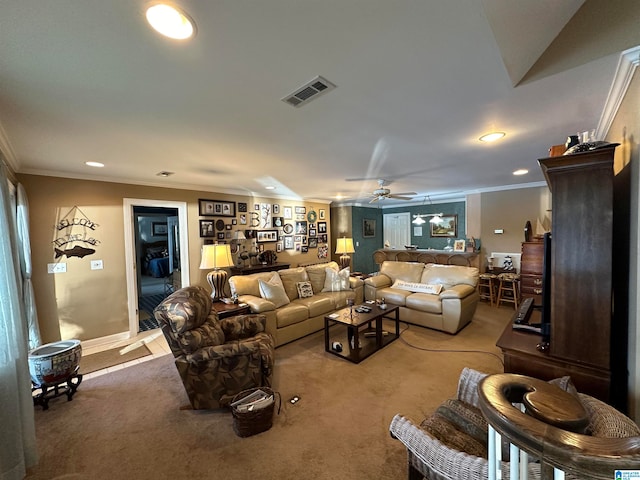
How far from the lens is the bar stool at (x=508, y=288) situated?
16.6ft

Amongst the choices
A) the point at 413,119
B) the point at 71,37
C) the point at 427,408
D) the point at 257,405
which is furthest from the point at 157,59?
the point at 427,408

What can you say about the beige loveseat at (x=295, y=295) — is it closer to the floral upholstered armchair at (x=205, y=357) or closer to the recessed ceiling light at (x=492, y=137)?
the floral upholstered armchair at (x=205, y=357)

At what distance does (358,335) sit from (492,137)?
2.70 meters

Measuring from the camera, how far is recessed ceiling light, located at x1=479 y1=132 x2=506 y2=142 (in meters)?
2.45

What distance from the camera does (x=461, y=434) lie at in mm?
1421

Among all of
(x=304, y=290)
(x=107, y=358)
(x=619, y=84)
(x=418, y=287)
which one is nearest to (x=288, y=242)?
(x=304, y=290)

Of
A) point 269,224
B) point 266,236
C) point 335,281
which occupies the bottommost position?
point 335,281

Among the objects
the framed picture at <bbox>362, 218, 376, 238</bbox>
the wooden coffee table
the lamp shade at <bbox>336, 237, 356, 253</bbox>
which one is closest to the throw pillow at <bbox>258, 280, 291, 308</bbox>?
the wooden coffee table

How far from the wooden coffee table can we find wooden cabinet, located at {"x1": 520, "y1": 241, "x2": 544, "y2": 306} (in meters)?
2.50

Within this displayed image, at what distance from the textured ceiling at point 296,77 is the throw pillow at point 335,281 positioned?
96.2 inches

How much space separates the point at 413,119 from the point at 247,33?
1.45 meters

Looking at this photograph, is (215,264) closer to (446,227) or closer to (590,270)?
(590,270)

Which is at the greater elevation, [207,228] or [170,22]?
[170,22]

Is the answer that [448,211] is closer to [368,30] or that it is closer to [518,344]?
[518,344]
